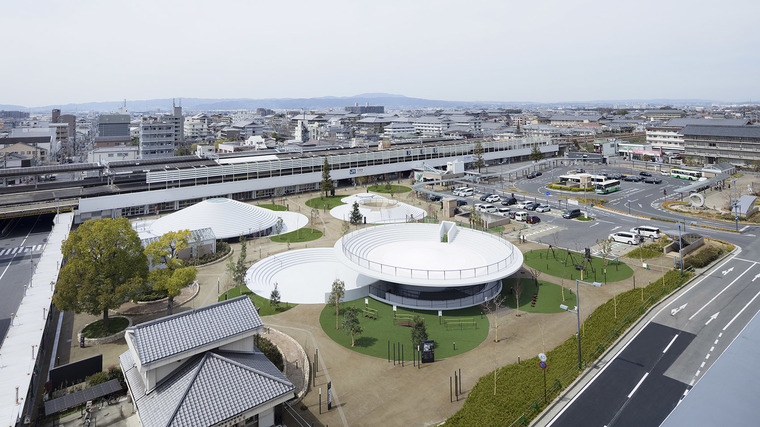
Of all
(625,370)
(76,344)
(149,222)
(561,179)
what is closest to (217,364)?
(76,344)

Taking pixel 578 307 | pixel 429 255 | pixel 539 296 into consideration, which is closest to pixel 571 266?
pixel 539 296

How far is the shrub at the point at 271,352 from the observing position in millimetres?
20917

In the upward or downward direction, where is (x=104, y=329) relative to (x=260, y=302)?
downward

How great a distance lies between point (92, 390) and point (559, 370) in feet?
69.9

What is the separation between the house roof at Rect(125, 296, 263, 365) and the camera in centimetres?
1582

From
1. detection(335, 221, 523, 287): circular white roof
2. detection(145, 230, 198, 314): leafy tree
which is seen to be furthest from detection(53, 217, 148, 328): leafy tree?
detection(335, 221, 523, 287): circular white roof

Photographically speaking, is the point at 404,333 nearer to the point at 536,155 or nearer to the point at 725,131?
the point at 536,155

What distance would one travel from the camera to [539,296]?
2953 centimetres

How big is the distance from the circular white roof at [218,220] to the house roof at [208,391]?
2630 centimetres

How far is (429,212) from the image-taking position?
54.8m

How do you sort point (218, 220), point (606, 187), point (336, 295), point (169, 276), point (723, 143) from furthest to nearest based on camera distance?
point (723, 143) < point (606, 187) < point (218, 220) < point (336, 295) < point (169, 276)

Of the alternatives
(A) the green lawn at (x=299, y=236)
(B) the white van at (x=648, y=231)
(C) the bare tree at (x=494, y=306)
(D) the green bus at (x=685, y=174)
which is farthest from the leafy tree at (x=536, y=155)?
(C) the bare tree at (x=494, y=306)

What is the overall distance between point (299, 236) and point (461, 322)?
2319 cm

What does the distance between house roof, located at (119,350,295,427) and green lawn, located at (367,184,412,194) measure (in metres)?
52.0
